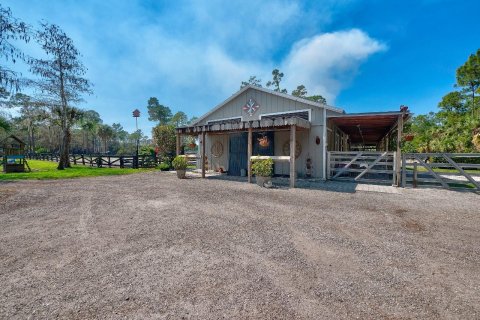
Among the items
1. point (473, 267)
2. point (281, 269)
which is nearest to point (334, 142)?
point (473, 267)

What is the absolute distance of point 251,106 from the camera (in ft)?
41.4

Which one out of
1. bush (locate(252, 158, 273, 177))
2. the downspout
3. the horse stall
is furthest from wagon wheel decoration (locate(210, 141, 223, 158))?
the horse stall

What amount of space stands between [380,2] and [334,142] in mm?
7540

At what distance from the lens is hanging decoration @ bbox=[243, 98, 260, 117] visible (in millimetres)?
12513

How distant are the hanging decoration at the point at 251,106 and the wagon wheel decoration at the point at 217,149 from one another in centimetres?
282

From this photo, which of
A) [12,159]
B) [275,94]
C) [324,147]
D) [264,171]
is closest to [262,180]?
[264,171]

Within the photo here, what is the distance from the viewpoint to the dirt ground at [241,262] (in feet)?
7.09

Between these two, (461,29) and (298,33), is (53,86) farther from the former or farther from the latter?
(461,29)

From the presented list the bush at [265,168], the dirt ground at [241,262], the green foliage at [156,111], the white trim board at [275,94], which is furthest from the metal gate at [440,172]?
the green foliage at [156,111]

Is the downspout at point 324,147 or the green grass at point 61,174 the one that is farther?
the green grass at point 61,174

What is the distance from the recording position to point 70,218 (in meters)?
5.03

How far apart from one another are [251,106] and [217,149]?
3.60m

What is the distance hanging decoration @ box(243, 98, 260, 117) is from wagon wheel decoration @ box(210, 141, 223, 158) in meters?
Answer: 2.82

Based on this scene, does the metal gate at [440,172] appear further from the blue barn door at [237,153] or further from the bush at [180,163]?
the bush at [180,163]
